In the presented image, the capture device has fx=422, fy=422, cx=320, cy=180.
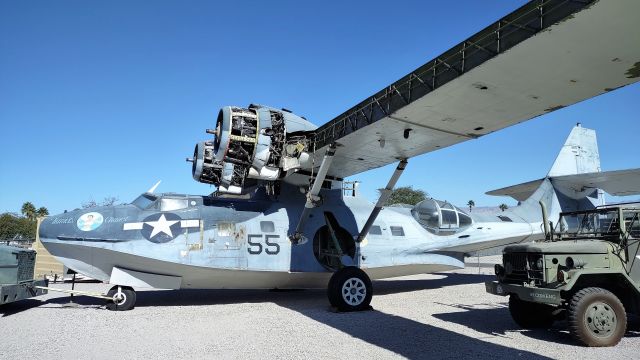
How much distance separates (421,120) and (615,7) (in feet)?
12.7

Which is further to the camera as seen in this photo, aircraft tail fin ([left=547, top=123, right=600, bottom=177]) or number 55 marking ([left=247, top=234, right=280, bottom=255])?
aircraft tail fin ([left=547, top=123, right=600, bottom=177])

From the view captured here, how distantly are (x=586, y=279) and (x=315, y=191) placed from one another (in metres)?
5.55

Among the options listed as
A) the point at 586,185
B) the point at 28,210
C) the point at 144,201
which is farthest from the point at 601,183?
the point at 28,210

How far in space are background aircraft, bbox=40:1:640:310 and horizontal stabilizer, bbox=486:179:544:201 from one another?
0.19m

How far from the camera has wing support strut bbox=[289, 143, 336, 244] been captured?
30.9ft

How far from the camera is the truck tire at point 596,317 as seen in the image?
6.27 metres

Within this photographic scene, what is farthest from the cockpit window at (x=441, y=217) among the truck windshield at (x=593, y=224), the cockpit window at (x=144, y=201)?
the cockpit window at (x=144, y=201)

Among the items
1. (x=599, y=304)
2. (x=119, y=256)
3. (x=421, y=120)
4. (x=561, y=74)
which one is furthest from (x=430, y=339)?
(x=119, y=256)

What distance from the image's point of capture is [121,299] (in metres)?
9.91

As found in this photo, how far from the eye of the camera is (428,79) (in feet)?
22.3

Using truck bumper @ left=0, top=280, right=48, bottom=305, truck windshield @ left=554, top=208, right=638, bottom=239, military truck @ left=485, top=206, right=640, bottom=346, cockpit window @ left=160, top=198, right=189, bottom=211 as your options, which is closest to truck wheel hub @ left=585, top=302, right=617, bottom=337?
military truck @ left=485, top=206, right=640, bottom=346

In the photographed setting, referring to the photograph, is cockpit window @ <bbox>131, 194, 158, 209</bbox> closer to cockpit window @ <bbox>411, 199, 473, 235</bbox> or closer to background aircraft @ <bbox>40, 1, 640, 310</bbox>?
background aircraft @ <bbox>40, 1, 640, 310</bbox>

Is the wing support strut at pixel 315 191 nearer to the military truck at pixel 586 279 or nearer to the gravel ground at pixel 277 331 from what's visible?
the gravel ground at pixel 277 331

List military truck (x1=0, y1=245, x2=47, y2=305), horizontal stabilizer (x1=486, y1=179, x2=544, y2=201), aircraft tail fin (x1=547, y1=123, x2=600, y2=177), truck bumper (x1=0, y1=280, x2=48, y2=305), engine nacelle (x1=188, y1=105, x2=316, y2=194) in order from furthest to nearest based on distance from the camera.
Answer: horizontal stabilizer (x1=486, y1=179, x2=544, y2=201) < aircraft tail fin (x1=547, y1=123, x2=600, y2=177) < military truck (x1=0, y1=245, x2=47, y2=305) < truck bumper (x1=0, y1=280, x2=48, y2=305) < engine nacelle (x1=188, y1=105, x2=316, y2=194)
